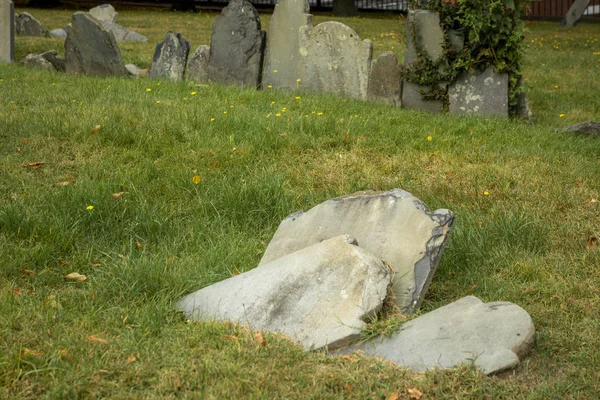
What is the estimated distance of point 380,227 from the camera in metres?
3.87

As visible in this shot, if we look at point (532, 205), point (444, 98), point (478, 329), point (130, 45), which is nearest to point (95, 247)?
point (478, 329)

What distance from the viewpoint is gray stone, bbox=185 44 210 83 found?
30.2ft

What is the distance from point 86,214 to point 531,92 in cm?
718

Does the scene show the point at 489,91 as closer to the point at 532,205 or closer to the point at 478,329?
the point at 532,205

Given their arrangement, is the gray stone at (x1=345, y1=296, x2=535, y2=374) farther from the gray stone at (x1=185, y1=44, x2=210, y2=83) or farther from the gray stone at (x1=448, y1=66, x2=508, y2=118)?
the gray stone at (x1=185, y1=44, x2=210, y2=83)

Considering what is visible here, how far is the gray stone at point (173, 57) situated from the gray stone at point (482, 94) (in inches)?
140

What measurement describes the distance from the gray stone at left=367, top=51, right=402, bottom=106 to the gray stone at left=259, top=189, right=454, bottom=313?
4397 millimetres

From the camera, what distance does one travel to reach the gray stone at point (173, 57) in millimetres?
9430

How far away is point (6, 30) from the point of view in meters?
10.6

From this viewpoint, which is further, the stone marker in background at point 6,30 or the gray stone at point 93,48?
the stone marker in background at point 6,30

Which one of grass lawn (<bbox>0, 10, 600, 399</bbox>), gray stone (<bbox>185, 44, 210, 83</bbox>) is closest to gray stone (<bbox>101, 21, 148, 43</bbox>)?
gray stone (<bbox>185, 44, 210, 83</bbox>)

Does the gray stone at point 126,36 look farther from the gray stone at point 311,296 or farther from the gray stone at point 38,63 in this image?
the gray stone at point 311,296

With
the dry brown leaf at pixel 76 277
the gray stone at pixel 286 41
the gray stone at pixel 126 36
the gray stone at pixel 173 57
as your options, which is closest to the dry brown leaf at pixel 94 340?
the dry brown leaf at pixel 76 277

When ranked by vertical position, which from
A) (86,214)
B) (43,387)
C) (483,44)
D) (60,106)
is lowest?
(43,387)
